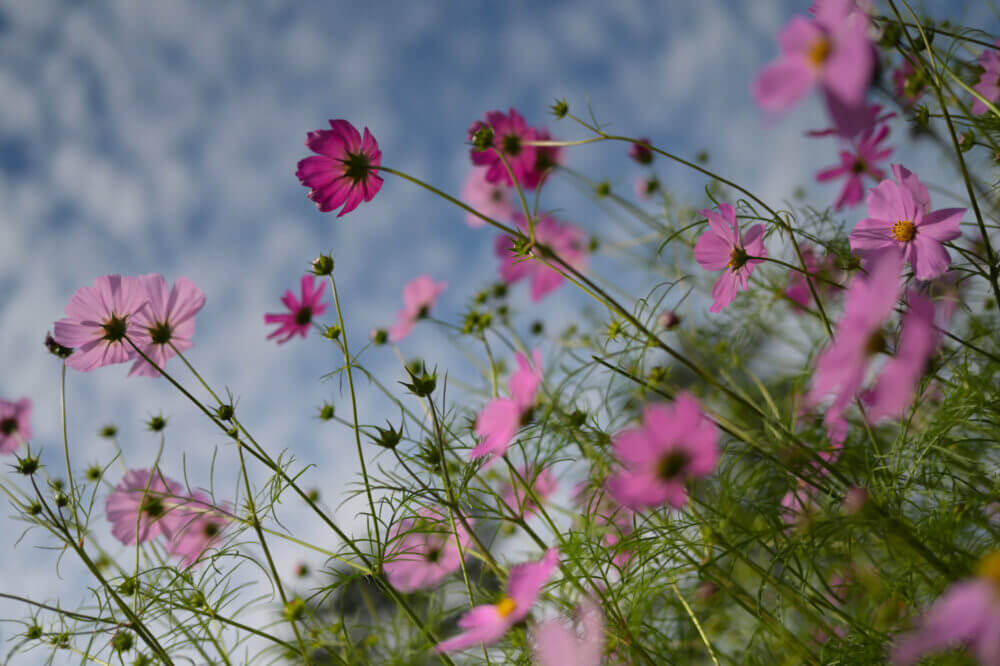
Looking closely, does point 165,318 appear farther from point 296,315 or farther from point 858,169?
point 858,169

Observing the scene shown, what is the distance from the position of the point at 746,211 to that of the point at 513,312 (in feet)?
1.84

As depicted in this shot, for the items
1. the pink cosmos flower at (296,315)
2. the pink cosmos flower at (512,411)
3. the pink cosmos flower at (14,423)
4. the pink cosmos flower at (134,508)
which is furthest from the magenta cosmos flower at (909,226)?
the pink cosmos flower at (14,423)

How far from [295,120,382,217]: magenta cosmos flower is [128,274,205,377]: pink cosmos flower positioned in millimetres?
260

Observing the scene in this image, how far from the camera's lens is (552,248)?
3.35 feet

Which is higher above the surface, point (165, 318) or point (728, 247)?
point (165, 318)

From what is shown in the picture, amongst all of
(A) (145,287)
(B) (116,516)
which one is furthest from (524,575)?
(B) (116,516)

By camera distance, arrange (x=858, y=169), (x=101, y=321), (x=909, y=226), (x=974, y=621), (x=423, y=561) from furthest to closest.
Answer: (x=858, y=169) → (x=423, y=561) → (x=101, y=321) → (x=909, y=226) → (x=974, y=621)

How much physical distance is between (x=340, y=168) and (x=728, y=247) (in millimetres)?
409

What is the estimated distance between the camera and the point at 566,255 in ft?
4.42

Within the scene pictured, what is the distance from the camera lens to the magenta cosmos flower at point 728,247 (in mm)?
550

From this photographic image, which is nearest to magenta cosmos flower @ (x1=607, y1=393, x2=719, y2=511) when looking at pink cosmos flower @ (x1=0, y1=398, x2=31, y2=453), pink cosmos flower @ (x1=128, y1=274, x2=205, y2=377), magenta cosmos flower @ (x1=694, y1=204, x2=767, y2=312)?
magenta cosmos flower @ (x1=694, y1=204, x2=767, y2=312)

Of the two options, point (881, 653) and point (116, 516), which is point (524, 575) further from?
point (116, 516)

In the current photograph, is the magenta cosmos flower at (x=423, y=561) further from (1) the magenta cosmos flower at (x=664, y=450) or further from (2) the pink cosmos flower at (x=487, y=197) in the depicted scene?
(2) the pink cosmos flower at (x=487, y=197)

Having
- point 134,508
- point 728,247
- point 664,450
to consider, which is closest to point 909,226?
point 728,247
